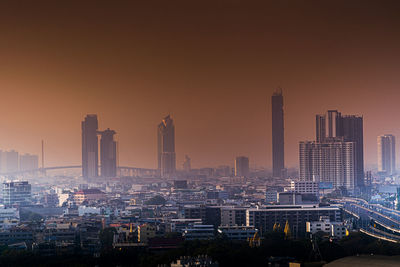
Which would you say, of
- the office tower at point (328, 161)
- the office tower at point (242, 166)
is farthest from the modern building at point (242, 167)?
the office tower at point (328, 161)

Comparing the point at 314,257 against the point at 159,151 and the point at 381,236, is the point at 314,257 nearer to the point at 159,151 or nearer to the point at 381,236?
the point at 381,236

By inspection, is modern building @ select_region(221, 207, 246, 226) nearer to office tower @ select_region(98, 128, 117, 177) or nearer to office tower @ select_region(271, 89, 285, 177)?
office tower @ select_region(271, 89, 285, 177)

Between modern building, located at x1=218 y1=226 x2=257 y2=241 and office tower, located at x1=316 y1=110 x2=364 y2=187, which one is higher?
office tower, located at x1=316 y1=110 x2=364 y2=187

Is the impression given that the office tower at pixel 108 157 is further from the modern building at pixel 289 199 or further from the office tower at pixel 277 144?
the modern building at pixel 289 199

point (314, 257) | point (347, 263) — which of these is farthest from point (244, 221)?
point (347, 263)

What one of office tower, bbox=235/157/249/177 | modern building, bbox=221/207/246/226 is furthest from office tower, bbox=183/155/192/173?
modern building, bbox=221/207/246/226

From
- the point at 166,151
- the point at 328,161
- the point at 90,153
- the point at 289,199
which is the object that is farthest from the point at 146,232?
the point at 90,153

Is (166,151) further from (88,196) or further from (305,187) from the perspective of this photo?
(305,187)
